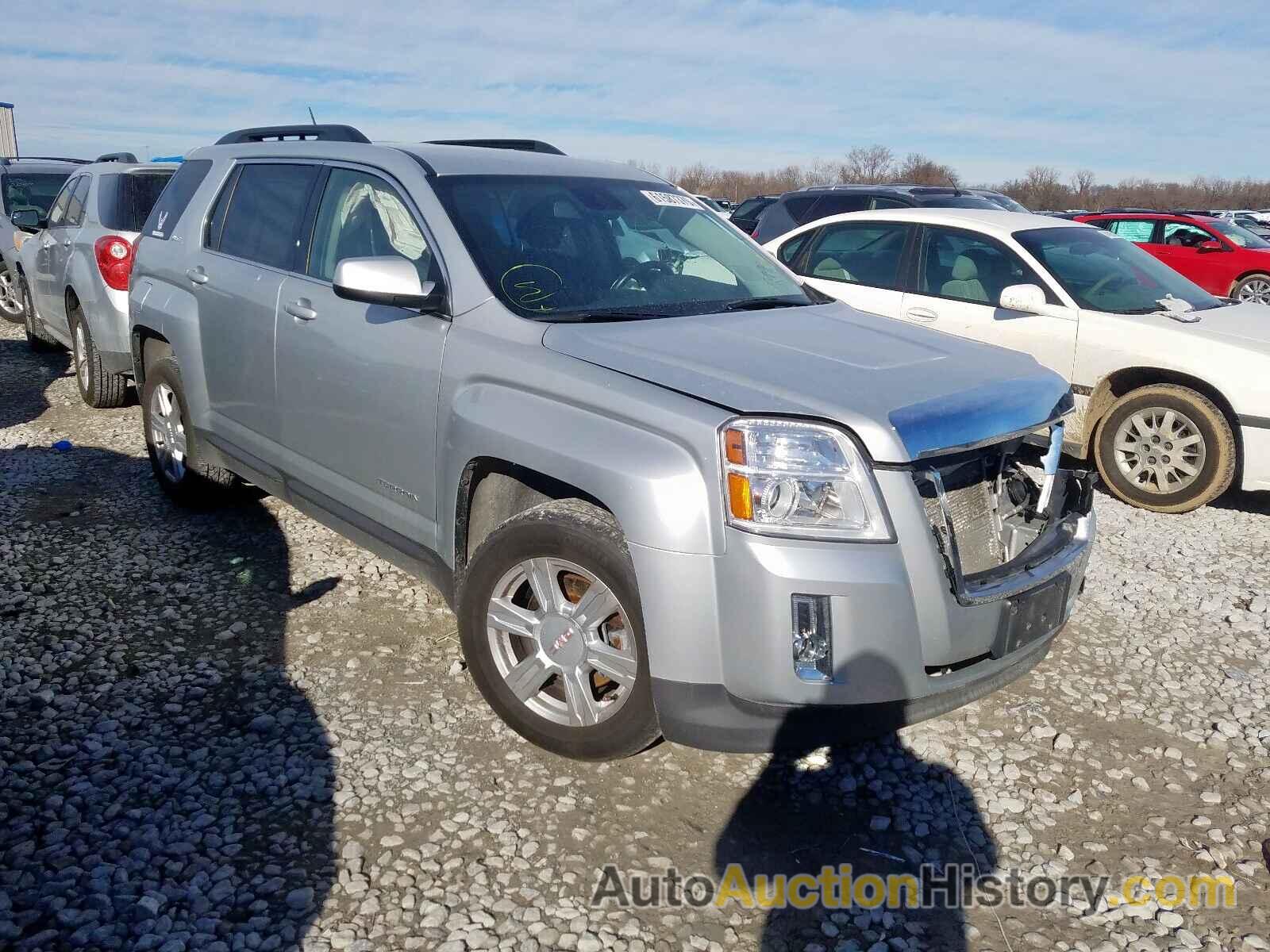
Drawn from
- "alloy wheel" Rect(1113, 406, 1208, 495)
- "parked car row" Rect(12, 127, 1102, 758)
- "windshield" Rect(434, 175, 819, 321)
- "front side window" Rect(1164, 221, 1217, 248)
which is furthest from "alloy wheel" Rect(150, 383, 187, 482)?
"front side window" Rect(1164, 221, 1217, 248)

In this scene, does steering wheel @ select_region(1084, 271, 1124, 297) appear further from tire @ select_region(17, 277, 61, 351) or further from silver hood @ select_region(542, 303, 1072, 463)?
tire @ select_region(17, 277, 61, 351)

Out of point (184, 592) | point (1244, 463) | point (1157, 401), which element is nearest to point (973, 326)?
point (1157, 401)

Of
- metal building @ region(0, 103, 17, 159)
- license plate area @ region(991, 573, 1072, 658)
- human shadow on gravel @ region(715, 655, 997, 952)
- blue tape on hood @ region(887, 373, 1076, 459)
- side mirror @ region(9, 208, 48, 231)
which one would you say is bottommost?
human shadow on gravel @ region(715, 655, 997, 952)

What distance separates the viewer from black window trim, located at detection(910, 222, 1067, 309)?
648cm

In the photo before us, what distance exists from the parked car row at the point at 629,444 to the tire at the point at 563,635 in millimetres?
10

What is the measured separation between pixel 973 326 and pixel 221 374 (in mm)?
4644

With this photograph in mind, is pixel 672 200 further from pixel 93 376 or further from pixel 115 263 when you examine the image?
pixel 93 376

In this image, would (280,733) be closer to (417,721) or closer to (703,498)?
(417,721)

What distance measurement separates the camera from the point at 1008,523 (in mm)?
3162

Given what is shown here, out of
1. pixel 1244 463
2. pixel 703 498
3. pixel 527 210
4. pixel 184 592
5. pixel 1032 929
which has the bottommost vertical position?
pixel 1032 929

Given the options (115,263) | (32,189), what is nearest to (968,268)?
(115,263)

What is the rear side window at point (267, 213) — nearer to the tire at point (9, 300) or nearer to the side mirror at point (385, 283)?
the side mirror at point (385, 283)

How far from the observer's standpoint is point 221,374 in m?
4.64

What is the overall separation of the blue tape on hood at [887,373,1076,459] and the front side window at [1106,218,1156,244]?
1369 centimetres
